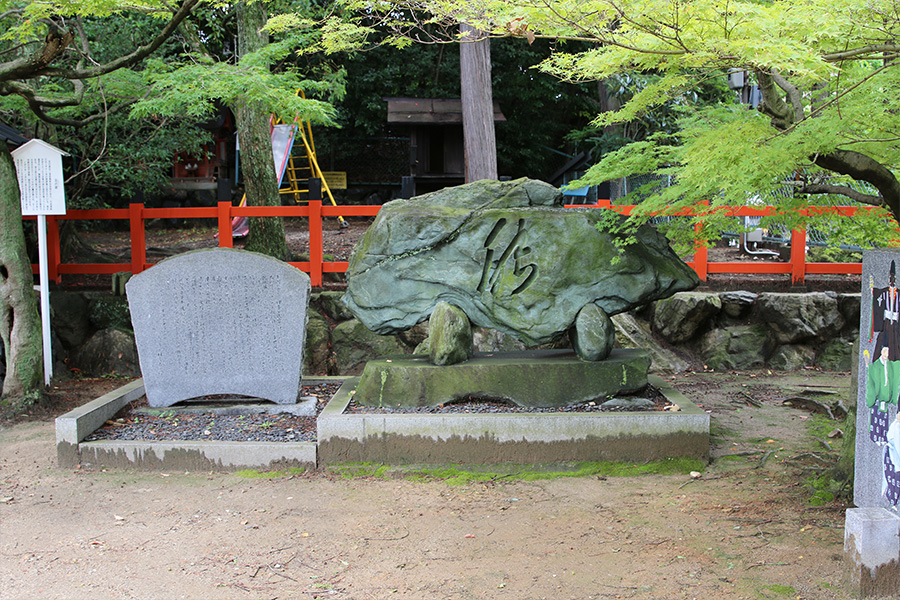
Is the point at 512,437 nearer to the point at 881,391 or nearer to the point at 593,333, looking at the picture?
the point at 593,333

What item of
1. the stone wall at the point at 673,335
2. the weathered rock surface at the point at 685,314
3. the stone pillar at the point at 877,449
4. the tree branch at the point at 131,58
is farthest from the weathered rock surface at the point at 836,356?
the tree branch at the point at 131,58

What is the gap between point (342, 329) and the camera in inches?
348

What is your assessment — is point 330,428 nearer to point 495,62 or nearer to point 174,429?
point 174,429

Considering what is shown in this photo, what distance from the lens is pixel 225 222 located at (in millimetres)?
8719

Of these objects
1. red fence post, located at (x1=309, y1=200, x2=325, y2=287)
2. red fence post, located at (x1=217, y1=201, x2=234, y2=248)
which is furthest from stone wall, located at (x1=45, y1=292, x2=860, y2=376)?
red fence post, located at (x1=217, y1=201, x2=234, y2=248)

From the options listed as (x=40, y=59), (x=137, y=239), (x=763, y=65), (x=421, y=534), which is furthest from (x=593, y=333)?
(x=137, y=239)

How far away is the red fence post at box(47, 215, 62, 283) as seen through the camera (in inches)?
356

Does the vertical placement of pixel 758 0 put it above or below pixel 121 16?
below

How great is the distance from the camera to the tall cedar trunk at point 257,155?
10000 mm

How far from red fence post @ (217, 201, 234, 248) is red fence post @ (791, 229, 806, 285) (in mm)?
6846

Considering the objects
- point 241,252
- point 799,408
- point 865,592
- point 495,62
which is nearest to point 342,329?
point 241,252

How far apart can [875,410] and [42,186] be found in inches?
296

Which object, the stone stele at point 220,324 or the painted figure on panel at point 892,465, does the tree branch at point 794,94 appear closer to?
the painted figure on panel at point 892,465

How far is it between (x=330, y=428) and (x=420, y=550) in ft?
5.10
